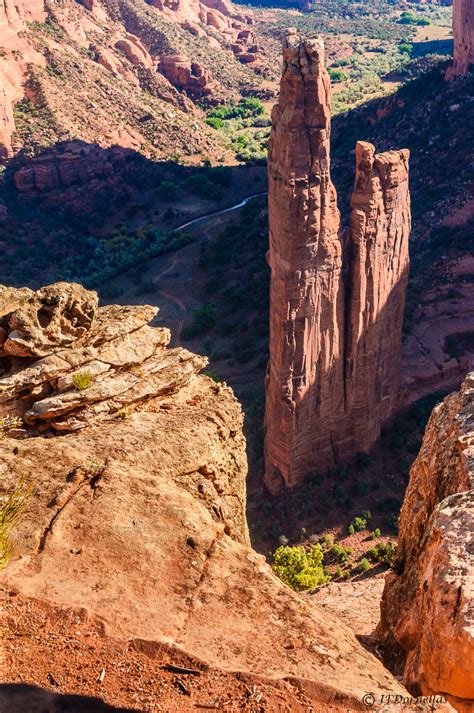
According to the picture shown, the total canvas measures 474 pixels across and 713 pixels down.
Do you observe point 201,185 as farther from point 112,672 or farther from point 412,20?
point 412,20

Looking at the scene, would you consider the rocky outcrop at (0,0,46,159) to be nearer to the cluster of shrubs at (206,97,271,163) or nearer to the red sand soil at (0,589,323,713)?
the cluster of shrubs at (206,97,271,163)

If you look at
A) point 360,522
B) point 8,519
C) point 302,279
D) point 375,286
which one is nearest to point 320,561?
point 360,522

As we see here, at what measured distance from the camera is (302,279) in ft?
86.6

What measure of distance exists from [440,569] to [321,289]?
18.9 metres

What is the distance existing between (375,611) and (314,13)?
7294 inches

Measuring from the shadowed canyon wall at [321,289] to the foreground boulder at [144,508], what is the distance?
12422 mm

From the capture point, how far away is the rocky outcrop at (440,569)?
26.8 feet

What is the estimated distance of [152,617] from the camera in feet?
27.5

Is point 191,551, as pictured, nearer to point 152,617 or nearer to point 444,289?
point 152,617

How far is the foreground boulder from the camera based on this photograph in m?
8.19

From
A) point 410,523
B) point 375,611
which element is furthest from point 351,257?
point 410,523

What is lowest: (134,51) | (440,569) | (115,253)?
(440,569)
